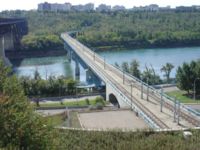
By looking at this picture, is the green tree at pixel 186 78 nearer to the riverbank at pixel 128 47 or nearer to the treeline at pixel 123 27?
the treeline at pixel 123 27

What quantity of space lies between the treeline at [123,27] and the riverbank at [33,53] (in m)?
2.07

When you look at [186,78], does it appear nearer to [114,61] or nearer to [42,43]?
[114,61]

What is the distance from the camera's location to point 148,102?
97.8 ft

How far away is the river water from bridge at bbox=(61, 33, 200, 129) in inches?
718

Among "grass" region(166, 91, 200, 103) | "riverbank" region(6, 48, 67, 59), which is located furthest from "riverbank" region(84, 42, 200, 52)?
"grass" region(166, 91, 200, 103)

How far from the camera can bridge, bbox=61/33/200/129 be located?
23906mm

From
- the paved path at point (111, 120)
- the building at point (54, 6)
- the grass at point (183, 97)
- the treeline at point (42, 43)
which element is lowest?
the treeline at point (42, 43)

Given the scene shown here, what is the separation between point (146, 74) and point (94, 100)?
11.4m

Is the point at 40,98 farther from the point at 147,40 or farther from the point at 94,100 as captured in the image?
the point at 147,40

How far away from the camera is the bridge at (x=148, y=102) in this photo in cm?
2391

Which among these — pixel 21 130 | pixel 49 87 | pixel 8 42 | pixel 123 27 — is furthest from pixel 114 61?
pixel 21 130

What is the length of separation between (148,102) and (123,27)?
82.3 m

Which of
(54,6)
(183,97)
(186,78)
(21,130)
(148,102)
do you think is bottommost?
(183,97)

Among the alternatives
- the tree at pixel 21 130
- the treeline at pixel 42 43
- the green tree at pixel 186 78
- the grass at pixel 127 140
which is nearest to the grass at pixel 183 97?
the green tree at pixel 186 78
